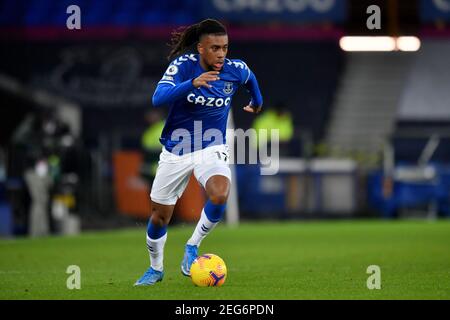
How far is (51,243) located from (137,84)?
1234 centimetres

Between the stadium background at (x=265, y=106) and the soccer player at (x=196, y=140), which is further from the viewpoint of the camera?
the stadium background at (x=265, y=106)

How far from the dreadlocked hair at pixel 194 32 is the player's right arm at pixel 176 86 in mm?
546

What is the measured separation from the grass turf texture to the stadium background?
2.45 m

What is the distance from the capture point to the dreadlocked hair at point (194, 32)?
9.83m

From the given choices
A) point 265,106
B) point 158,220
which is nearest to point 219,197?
point 158,220

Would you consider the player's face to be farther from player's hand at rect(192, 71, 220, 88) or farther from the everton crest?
player's hand at rect(192, 71, 220, 88)

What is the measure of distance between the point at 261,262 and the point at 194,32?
12.2ft

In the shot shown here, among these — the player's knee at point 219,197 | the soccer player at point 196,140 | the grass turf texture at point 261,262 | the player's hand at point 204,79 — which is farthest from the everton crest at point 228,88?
the grass turf texture at point 261,262

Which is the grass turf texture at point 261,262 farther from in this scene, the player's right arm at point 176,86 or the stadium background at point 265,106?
the stadium background at point 265,106

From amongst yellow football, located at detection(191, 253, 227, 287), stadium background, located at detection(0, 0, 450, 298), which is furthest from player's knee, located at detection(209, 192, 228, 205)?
stadium background, located at detection(0, 0, 450, 298)

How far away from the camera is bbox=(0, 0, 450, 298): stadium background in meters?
22.1

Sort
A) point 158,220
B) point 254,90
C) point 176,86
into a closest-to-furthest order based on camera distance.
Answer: point 176,86 < point 158,220 < point 254,90

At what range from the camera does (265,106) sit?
96.7 ft

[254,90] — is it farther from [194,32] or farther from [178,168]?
[178,168]
